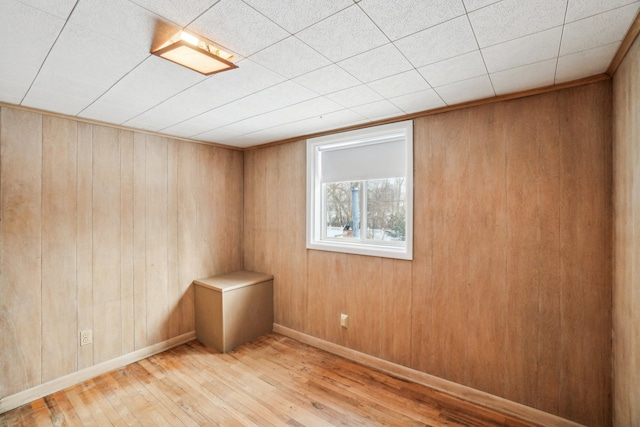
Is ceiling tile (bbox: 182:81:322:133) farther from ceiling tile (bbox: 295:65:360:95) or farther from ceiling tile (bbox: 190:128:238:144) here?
ceiling tile (bbox: 190:128:238:144)

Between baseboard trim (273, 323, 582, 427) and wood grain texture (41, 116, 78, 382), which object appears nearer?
baseboard trim (273, 323, 582, 427)

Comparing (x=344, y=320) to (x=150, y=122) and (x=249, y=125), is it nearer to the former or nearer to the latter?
(x=249, y=125)

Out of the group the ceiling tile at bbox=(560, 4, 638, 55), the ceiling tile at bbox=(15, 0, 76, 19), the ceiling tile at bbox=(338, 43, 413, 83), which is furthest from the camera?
the ceiling tile at bbox=(338, 43, 413, 83)

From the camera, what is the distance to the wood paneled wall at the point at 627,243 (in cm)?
145

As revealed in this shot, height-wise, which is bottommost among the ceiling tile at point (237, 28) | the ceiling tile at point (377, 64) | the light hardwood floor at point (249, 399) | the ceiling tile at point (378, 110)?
the light hardwood floor at point (249, 399)

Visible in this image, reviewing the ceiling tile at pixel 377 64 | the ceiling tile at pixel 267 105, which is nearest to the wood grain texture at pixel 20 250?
the ceiling tile at pixel 267 105

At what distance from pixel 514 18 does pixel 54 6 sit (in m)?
1.95

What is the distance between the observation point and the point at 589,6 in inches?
47.8

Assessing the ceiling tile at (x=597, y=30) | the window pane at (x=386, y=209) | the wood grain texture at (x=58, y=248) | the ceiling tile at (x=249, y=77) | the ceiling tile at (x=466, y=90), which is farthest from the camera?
the window pane at (x=386, y=209)

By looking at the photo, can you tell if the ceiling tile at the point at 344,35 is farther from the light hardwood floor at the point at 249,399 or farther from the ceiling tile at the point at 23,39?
the light hardwood floor at the point at 249,399

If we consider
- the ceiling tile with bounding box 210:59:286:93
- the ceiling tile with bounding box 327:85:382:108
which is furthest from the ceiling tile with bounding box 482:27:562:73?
the ceiling tile with bounding box 210:59:286:93

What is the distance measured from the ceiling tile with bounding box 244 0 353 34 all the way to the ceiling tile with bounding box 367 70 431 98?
765 mm

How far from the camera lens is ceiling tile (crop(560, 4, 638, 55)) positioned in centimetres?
127

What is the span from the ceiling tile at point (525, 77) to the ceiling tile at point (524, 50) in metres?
0.08
